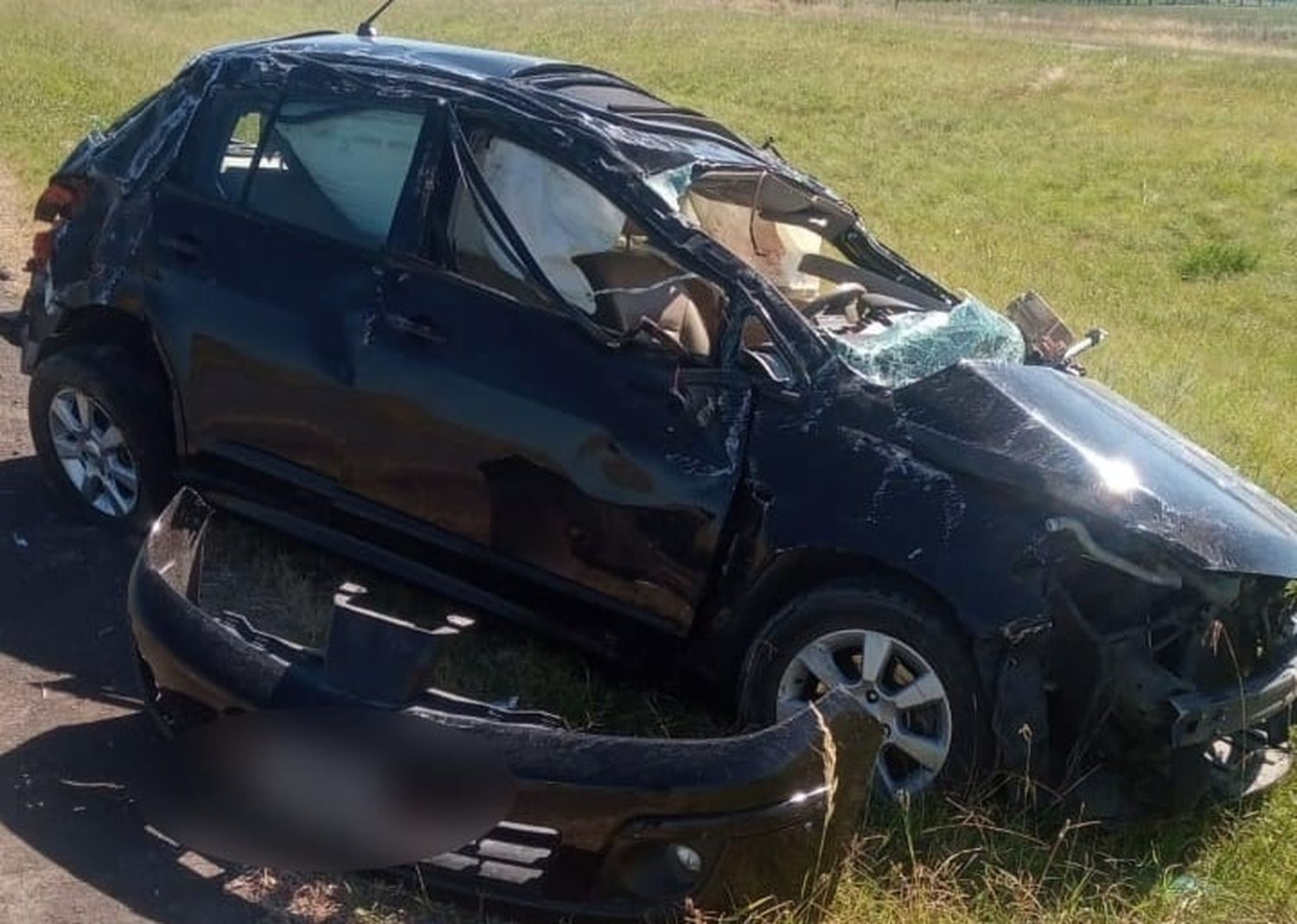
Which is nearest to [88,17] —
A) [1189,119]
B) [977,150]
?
[977,150]

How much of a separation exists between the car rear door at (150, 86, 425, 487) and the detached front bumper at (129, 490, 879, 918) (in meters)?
1.38

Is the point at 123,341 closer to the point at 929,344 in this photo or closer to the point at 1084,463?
the point at 929,344

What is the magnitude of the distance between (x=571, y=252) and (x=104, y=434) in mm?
2008

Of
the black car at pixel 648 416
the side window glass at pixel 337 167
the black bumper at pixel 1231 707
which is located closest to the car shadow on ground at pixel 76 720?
the black car at pixel 648 416

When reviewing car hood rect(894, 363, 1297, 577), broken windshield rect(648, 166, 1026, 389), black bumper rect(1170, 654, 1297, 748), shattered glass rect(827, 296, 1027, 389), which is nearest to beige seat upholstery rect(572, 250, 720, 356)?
broken windshield rect(648, 166, 1026, 389)

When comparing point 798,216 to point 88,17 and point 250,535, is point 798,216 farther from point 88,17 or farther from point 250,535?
point 88,17

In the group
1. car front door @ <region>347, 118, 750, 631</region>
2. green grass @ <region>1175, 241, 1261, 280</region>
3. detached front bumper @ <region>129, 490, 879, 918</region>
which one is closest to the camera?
detached front bumper @ <region>129, 490, 879, 918</region>

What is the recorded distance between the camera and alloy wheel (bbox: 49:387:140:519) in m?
5.53

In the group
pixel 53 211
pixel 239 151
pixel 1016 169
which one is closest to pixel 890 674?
pixel 239 151

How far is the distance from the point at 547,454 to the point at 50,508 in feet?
8.04

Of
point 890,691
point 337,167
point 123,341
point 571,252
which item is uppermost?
point 337,167

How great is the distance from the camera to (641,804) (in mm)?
3371

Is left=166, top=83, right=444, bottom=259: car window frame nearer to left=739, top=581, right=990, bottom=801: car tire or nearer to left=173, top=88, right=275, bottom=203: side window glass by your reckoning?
left=173, top=88, right=275, bottom=203: side window glass

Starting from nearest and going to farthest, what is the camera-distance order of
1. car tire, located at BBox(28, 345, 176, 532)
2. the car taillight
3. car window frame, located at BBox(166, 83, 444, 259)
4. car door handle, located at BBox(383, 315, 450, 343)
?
car door handle, located at BBox(383, 315, 450, 343) → car window frame, located at BBox(166, 83, 444, 259) → car tire, located at BBox(28, 345, 176, 532) → the car taillight
